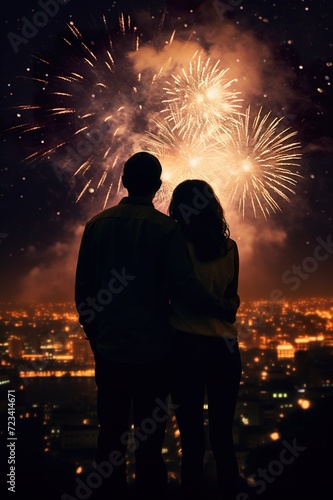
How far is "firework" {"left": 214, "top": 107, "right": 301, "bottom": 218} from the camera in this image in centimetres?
903

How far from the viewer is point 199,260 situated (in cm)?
280

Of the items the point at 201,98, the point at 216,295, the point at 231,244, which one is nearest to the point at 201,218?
the point at 231,244

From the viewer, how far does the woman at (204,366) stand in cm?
270

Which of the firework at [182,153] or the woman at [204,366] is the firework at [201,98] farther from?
the woman at [204,366]

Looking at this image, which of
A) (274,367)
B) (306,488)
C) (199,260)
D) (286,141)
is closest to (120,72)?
(286,141)

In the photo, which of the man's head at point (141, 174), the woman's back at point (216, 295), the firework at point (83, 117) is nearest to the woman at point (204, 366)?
the woman's back at point (216, 295)

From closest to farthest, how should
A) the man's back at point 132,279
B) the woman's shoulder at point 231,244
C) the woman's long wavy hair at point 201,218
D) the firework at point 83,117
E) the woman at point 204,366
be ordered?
1. the man's back at point 132,279
2. the woman at point 204,366
3. the woman's long wavy hair at point 201,218
4. the woman's shoulder at point 231,244
5. the firework at point 83,117

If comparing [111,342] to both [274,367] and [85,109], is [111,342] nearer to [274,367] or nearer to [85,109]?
[85,109]

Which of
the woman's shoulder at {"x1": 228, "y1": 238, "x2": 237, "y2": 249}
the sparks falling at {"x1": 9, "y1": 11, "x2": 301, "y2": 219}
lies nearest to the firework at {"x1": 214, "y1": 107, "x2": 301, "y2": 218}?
the sparks falling at {"x1": 9, "y1": 11, "x2": 301, "y2": 219}

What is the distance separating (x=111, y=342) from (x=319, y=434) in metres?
5.18

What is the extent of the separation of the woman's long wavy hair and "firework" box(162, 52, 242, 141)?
638 centimetres

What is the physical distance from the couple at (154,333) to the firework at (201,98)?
21.7 ft

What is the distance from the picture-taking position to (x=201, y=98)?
9180 mm

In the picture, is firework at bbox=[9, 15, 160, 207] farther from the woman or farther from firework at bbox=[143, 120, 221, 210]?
the woman
